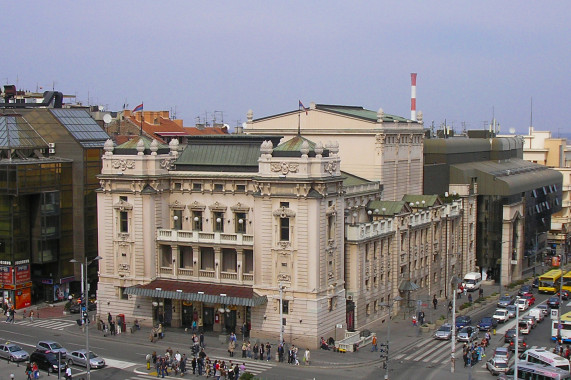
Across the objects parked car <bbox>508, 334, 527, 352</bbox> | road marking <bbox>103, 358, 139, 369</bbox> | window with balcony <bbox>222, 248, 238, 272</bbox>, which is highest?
window with balcony <bbox>222, 248, 238, 272</bbox>

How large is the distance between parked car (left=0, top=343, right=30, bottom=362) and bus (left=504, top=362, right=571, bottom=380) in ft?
140

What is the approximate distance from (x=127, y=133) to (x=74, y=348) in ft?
227

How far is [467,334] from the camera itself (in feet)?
303

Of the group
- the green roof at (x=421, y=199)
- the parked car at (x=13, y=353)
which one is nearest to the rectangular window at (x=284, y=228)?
the parked car at (x=13, y=353)

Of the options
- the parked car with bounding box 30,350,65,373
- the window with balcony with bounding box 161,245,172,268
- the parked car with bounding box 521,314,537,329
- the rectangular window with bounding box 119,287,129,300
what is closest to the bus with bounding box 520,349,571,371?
the parked car with bounding box 521,314,537,329

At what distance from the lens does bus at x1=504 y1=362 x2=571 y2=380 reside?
73.4 m

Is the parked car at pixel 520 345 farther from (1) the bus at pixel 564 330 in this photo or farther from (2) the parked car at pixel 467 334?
(2) the parked car at pixel 467 334

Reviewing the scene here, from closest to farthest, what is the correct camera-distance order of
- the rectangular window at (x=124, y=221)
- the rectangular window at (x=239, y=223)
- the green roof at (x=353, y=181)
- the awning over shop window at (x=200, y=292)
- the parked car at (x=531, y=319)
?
1. the awning over shop window at (x=200, y=292)
2. the rectangular window at (x=239, y=223)
3. the rectangular window at (x=124, y=221)
4. the parked car at (x=531, y=319)
5. the green roof at (x=353, y=181)

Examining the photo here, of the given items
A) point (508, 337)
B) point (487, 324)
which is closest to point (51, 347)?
point (508, 337)

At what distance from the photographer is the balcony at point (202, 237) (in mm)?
92188

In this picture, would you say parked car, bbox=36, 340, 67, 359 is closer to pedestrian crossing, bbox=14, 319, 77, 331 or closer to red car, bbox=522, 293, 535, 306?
pedestrian crossing, bbox=14, 319, 77, 331

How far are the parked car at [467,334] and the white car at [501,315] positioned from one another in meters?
8.92

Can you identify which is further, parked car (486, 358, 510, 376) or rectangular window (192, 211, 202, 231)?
rectangular window (192, 211, 202, 231)

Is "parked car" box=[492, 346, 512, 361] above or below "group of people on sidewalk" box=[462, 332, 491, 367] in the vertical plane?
above
